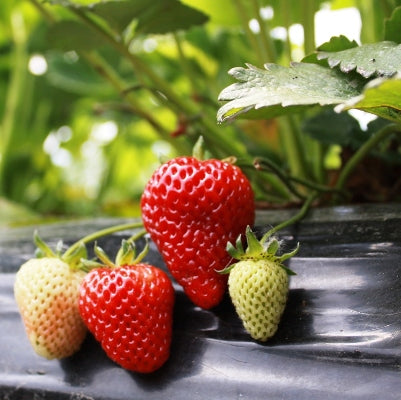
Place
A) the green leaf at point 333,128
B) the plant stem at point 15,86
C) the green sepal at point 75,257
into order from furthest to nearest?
the plant stem at point 15,86 → the green leaf at point 333,128 → the green sepal at point 75,257

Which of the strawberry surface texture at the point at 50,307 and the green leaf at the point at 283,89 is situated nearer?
the green leaf at the point at 283,89

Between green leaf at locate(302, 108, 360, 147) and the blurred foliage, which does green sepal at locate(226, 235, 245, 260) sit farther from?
green leaf at locate(302, 108, 360, 147)

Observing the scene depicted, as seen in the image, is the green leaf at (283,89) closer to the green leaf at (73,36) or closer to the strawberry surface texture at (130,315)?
the strawberry surface texture at (130,315)

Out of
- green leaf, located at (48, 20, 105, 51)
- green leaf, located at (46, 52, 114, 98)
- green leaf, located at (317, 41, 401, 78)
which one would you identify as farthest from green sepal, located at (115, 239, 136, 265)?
green leaf, located at (46, 52, 114, 98)

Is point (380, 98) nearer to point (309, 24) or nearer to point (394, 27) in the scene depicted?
point (394, 27)

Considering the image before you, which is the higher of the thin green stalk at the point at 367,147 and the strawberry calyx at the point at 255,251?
the thin green stalk at the point at 367,147

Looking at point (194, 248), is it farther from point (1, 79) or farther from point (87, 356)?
point (1, 79)

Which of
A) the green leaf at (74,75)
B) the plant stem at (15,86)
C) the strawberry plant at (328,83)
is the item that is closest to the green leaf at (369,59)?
the strawberry plant at (328,83)

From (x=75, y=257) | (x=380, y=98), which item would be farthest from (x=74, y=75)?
(x=380, y=98)
